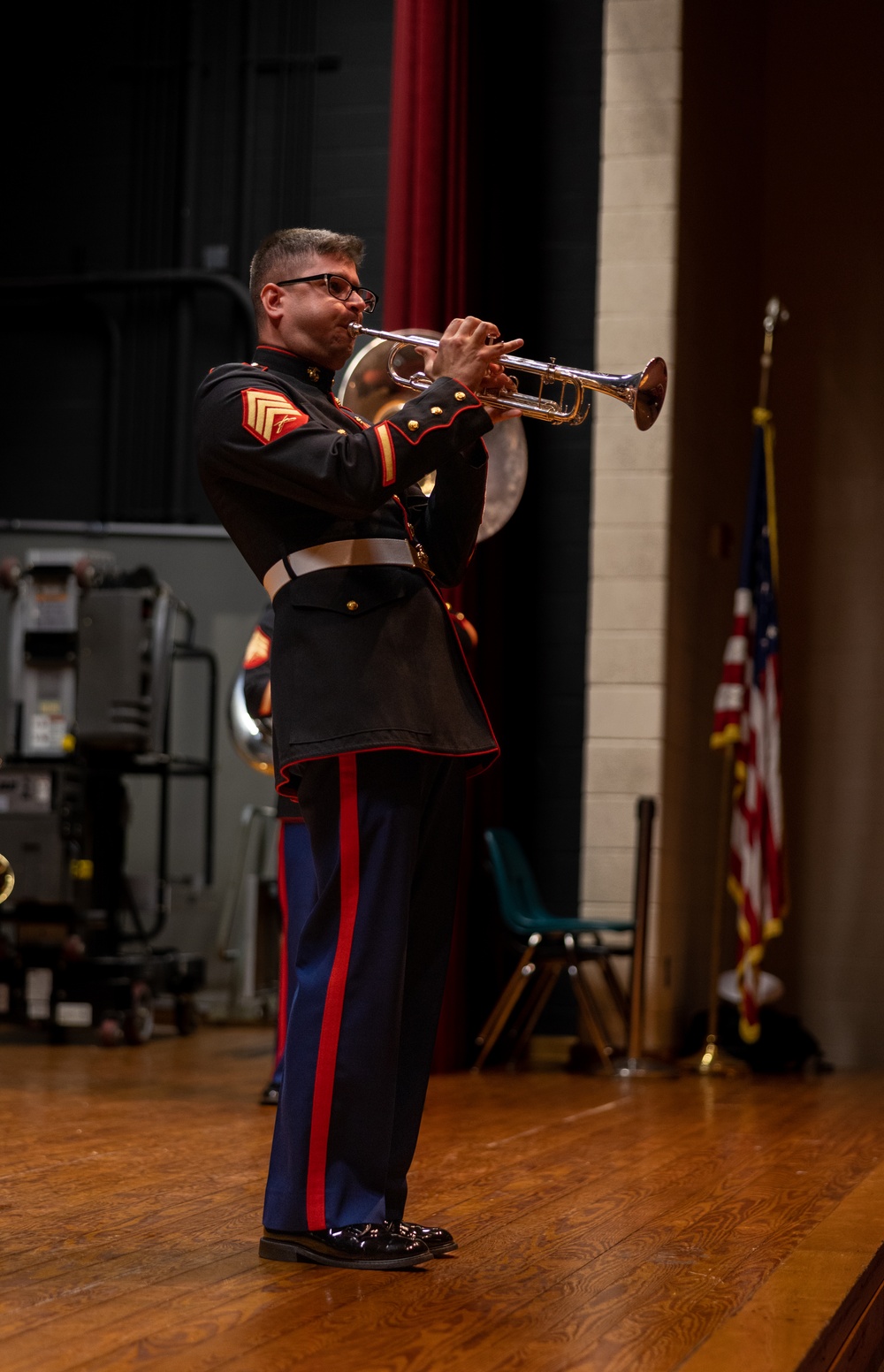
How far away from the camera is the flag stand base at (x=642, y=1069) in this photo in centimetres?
576

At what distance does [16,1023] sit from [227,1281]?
464cm

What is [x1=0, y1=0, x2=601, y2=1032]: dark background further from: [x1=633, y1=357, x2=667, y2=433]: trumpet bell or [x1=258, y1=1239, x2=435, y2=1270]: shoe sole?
[x1=258, y1=1239, x2=435, y2=1270]: shoe sole

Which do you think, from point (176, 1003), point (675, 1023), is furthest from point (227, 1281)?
point (176, 1003)

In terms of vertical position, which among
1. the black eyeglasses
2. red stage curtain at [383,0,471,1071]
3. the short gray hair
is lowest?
the black eyeglasses

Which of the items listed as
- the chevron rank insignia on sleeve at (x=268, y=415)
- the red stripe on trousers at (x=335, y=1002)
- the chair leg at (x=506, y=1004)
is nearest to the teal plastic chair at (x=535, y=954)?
the chair leg at (x=506, y=1004)

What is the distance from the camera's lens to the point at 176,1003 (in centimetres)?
703

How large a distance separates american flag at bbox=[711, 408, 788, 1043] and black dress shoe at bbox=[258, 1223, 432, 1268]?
150 inches

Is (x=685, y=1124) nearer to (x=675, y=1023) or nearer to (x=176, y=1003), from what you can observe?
(x=675, y=1023)

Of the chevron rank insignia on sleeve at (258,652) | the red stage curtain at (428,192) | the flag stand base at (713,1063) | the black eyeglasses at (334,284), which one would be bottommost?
the flag stand base at (713,1063)

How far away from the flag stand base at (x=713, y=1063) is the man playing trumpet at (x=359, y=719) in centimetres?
357

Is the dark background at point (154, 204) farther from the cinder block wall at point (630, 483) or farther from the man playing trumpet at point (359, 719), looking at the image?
the man playing trumpet at point (359, 719)

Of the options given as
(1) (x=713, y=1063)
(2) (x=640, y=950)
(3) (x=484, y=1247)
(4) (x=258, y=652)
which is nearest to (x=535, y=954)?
(2) (x=640, y=950)

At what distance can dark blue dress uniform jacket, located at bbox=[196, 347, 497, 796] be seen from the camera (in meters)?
2.37

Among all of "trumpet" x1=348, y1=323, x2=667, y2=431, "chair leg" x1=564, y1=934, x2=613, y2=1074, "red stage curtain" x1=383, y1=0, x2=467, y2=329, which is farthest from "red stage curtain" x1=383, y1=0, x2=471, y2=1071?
"trumpet" x1=348, y1=323, x2=667, y2=431
